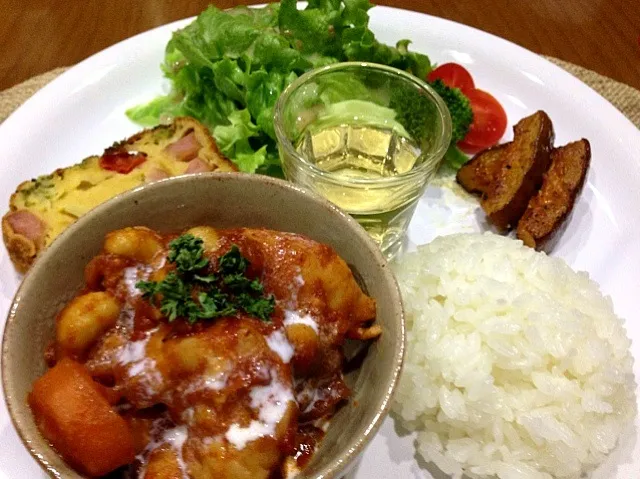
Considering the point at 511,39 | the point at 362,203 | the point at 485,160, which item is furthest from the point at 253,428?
the point at 511,39

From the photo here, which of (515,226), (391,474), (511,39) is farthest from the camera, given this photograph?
(511,39)

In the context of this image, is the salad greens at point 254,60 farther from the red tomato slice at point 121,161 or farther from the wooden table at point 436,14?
the wooden table at point 436,14

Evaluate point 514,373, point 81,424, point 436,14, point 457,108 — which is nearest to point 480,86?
point 457,108

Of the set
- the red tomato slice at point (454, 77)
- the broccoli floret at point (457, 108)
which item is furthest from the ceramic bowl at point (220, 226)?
the red tomato slice at point (454, 77)

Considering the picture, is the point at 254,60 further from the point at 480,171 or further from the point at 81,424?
the point at 81,424

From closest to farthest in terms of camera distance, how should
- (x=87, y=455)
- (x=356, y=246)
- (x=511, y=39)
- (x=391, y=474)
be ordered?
(x=87, y=455) → (x=356, y=246) → (x=391, y=474) → (x=511, y=39)

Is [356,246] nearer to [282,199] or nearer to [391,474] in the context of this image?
[282,199]
